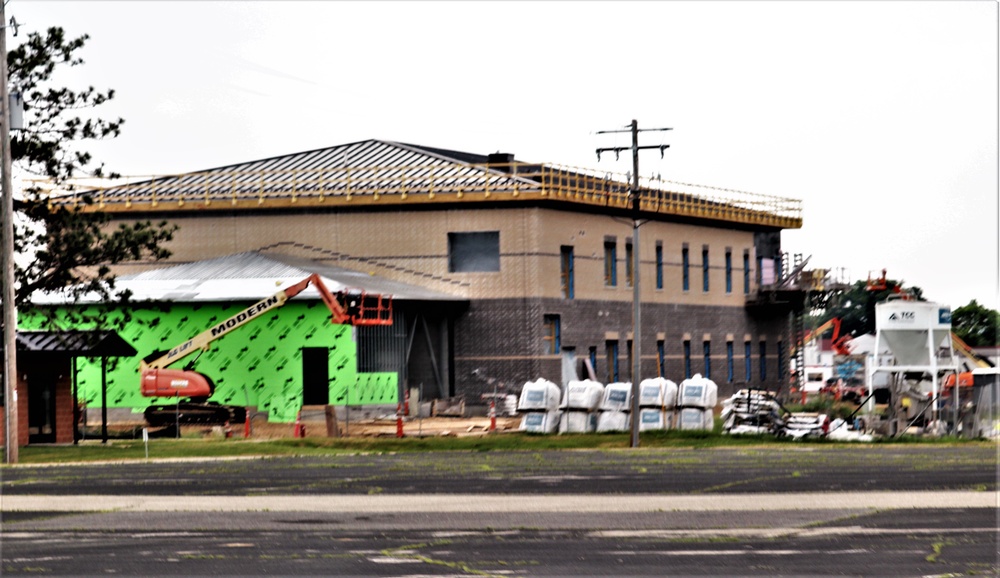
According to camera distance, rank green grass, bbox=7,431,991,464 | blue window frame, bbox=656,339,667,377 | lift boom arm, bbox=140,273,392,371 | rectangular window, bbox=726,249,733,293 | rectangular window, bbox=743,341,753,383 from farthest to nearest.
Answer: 1. rectangular window, bbox=743,341,753,383
2. rectangular window, bbox=726,249,733,293
3. blue window frame, bbox=656,339,667,377
4. lift boom arm, bbox=140,273,392,371
5. green grass, bbox=7,431,991,464

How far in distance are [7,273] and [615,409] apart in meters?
17.1

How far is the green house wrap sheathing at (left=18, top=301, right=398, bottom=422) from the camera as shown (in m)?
49.8

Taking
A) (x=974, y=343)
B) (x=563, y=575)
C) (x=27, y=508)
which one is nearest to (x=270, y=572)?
(x=563, y=575)

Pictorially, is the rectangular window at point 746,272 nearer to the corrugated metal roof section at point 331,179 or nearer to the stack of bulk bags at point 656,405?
the corrugated metal roof section at point 331,179

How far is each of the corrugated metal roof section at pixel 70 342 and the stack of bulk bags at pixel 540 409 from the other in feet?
36.5

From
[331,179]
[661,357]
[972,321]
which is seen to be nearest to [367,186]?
[331,179]

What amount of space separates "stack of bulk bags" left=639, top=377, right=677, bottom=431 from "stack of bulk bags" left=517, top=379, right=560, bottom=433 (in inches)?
93.3

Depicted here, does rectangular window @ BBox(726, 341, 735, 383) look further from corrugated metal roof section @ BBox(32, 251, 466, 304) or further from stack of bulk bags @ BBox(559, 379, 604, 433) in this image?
stack of bulk bags @ BBox(559, 379, 604, 433)

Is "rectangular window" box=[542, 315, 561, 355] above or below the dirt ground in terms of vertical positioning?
above

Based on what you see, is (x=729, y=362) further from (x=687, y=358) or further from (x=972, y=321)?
(x=972, y=321)

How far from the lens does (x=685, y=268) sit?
64500mm

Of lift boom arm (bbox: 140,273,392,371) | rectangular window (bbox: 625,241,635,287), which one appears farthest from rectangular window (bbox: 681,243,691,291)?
lift boom arm (bbox: 140,273,392,371)

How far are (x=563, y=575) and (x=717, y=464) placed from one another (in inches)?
663

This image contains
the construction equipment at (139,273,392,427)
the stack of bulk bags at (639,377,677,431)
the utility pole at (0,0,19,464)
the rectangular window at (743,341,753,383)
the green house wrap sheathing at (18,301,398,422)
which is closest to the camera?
the utility pole at (0,0,19,464)
